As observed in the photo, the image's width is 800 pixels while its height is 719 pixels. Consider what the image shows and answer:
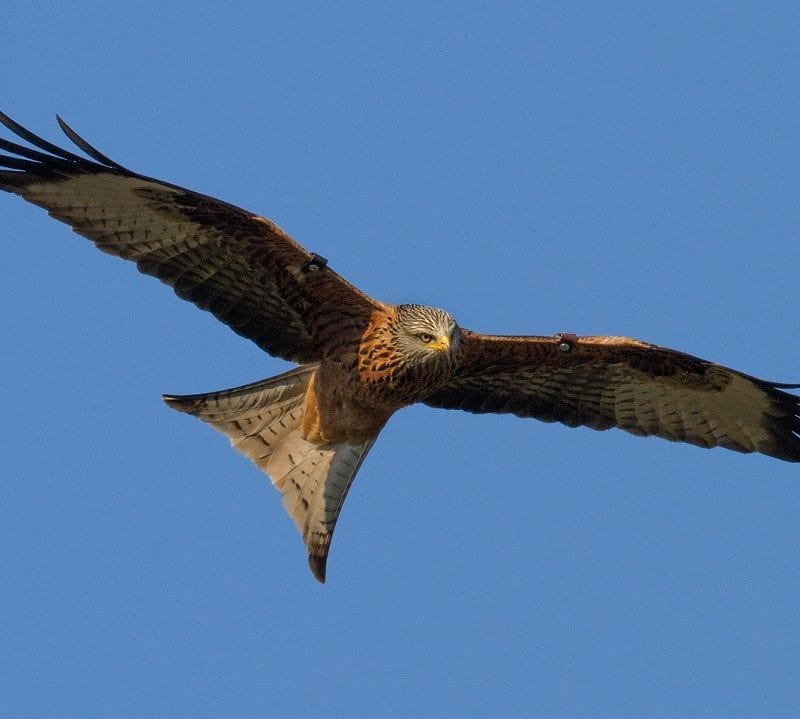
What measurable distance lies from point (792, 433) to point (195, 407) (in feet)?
15.2

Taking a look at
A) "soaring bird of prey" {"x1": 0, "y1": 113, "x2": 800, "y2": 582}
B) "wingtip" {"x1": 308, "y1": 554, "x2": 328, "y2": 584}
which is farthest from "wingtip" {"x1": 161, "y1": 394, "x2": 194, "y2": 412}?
"wingtip" {"x1": 308, "y1": 554, "x2": 328, "y2": 584}

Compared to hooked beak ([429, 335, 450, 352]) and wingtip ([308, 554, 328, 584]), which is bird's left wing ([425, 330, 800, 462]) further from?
wingtip ([308, 554, 328, 584])

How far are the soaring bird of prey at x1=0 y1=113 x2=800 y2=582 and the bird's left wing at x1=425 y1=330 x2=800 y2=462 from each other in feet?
0.04

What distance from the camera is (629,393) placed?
13664 millimetres

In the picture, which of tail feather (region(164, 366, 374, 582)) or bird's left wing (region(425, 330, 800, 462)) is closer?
tail feather (region(164, 366, 374, 582))

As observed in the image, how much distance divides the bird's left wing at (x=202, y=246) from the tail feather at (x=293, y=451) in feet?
1.17

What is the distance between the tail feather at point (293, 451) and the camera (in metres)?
13.0

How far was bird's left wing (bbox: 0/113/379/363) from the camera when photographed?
11.8m

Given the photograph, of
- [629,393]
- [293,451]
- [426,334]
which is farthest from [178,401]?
[629,393]

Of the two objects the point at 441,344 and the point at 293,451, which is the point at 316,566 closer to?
the point at 293,451

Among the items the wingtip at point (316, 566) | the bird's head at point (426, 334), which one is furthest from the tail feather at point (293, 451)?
the bird's head at point (426, 334)

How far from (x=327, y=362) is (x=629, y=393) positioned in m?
2.52

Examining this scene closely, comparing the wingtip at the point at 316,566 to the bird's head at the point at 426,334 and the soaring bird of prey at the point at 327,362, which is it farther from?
the bird's head at the point at 426,334

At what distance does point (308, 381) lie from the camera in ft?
42.7
